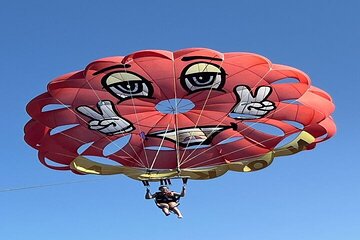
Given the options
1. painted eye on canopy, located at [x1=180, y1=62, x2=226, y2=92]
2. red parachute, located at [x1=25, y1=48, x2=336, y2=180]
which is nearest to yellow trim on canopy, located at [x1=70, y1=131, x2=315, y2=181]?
red parachute, located at [x1=25, y1=48, x2=336, y2=180]

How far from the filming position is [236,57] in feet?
51.4

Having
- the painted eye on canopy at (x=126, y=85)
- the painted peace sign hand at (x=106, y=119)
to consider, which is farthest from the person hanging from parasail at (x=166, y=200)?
the painted eye on canopy at (x=126, y=85)

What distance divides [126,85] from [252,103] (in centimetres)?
340

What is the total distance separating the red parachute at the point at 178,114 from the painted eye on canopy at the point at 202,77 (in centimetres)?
2

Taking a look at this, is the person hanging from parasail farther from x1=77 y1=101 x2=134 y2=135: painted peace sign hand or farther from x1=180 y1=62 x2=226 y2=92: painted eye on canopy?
x1=180 y1=62 x2=226 y2=92: painted eye on canopy

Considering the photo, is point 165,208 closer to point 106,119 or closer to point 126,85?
point 106,119

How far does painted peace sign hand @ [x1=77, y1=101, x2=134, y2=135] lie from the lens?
57.7 feet

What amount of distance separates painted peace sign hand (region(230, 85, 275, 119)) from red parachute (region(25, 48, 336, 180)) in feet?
0.08

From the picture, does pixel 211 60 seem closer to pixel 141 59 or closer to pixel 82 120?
pixel 141 59

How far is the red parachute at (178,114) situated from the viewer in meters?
16.1

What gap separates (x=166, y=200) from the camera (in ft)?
59.2

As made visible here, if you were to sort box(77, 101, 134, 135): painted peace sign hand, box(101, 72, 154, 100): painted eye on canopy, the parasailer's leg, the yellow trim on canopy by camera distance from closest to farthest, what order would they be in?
box(101, 72, 154, 100): painted eye on canopy → box(77, 101, 134, 135): painted peace sign hand → the parasailer's leg → the yellow trim on canopy

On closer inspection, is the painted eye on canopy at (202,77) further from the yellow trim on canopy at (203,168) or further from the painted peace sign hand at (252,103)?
the yellow trim on canopy at (203,168)

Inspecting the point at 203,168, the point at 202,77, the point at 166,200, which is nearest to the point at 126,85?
the point at 202,77
